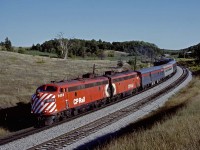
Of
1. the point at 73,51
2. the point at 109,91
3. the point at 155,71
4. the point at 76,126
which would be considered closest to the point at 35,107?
the point at 76,126

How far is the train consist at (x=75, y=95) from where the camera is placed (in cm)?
2616

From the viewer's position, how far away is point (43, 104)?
85.2 ft

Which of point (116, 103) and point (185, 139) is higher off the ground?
point (185, 139)

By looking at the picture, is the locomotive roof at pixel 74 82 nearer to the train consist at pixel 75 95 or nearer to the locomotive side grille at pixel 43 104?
the train consist at pixel 75 95

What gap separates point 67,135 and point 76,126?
3.42 m

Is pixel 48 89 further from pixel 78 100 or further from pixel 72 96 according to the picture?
pixel 78 100

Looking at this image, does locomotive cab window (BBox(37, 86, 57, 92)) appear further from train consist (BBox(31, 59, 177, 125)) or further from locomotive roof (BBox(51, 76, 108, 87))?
locomotive roof (BBox(51, 76, 108, 87))

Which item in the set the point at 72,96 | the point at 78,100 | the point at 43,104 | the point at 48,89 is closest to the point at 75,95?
the point at 72,96

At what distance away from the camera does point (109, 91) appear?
3781cm

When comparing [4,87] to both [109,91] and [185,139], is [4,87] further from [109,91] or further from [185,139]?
[185,139]

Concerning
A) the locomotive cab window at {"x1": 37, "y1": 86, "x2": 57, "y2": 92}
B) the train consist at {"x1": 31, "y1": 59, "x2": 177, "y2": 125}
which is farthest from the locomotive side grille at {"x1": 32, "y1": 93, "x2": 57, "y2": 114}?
the locomotive cab window at {"x1": 37, "y1": 86, "x2": 57, "y2": 92}

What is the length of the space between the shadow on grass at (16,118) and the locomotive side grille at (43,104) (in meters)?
2.38

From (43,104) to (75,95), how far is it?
13.1 ft

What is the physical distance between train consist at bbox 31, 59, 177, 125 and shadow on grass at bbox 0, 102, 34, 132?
8.81 ft
